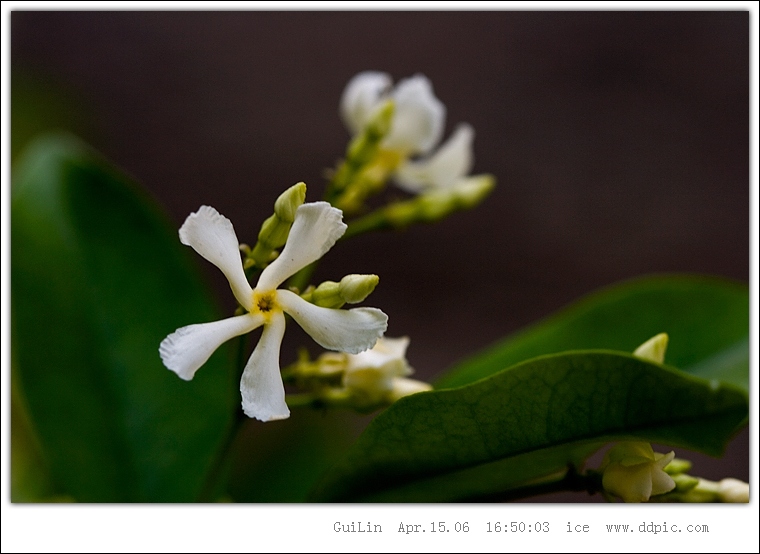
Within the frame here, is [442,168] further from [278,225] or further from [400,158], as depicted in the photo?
[278,225]

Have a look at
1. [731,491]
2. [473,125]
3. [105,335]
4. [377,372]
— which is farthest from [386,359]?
[473,125]

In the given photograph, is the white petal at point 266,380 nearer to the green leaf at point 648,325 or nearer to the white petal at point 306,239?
the white petal at point 306,239

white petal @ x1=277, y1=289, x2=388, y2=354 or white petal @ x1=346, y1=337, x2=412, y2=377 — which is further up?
white petal @ x1=277, y1=289, x2=388, y2=354

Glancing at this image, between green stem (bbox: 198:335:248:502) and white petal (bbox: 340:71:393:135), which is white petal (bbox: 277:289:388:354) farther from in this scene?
white petal (bbox: 340:71:393:135)

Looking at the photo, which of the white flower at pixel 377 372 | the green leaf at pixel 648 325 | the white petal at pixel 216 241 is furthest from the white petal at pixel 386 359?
the green leaf at pixel 648 325

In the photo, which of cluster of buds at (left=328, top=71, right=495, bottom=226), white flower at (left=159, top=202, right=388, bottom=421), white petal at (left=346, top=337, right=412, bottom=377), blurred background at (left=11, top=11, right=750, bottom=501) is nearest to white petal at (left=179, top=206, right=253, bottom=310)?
white flower at (left=159, top=202, right=388, bottom=421)

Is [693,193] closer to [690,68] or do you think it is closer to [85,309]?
[690,68]
